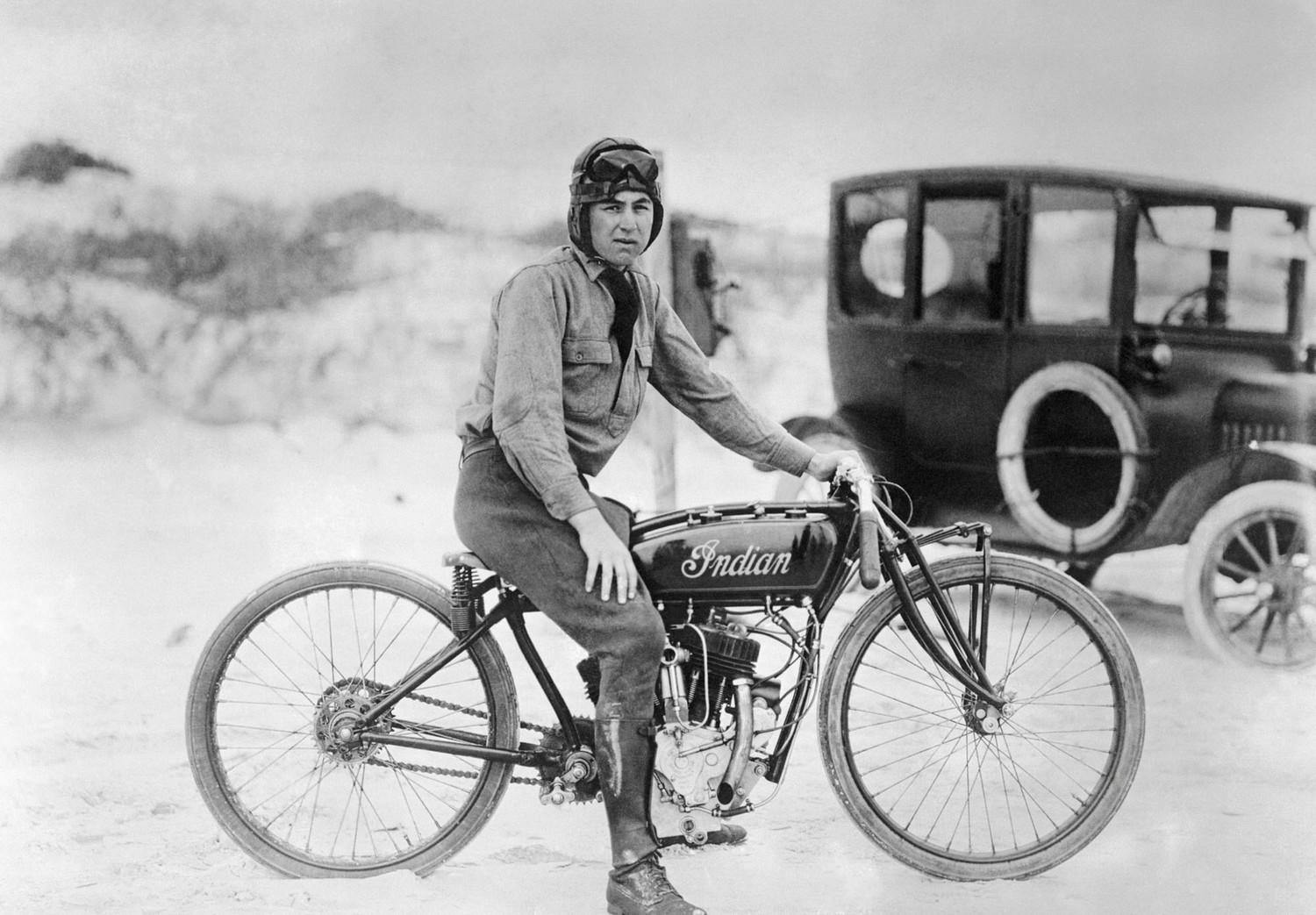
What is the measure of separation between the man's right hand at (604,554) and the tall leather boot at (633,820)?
32 cm

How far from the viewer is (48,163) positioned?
3910mm

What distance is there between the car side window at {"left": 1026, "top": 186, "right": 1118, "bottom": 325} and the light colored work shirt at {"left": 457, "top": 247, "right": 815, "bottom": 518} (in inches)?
71.0

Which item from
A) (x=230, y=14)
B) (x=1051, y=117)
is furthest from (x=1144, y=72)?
(x=230, y=14)

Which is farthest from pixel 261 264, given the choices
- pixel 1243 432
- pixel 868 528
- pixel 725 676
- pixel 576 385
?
pixel 1243 432

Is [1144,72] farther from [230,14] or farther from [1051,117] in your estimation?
[230,14]

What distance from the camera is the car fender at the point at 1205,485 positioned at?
13.9 feet

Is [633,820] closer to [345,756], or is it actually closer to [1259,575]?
[345,756]

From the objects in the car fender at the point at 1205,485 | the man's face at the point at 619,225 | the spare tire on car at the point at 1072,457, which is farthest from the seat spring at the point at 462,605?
the car fender at the point at 1205,485

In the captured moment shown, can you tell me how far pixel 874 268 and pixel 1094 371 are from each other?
2.94ft

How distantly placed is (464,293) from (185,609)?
1.52m

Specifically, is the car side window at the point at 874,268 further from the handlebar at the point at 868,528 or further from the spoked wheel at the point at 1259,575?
the handlebar at the point at 868,528

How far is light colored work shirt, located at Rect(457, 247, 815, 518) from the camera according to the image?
8.67ft

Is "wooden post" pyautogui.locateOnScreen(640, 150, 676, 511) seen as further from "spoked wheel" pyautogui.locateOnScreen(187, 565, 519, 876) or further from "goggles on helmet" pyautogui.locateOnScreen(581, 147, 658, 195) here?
"goggles on helmet" pyautogui.locateOnScreen(581, 147, 658, 195)

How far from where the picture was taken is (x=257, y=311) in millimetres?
4078
